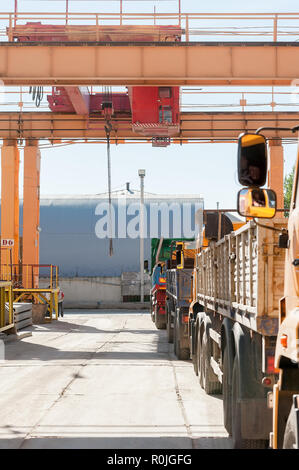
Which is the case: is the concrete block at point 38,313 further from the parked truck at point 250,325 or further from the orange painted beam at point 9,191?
the parked truck at point 250,325

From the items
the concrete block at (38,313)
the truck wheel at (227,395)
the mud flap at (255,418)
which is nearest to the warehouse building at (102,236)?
the concrete block at (38,313)

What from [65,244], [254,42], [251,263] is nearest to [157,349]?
[254,42]

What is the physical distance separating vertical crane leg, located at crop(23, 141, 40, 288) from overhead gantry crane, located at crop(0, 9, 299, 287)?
10cm

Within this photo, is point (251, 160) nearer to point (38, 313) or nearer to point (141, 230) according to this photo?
point (38, 313)

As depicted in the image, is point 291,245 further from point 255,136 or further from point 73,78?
point 73,78

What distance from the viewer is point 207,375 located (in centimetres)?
912

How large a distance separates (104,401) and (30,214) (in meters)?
18.4

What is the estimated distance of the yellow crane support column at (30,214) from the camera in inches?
1028

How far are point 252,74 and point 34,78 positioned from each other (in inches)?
236

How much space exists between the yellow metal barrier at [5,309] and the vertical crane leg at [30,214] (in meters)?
8.26

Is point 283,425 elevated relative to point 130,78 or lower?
lower

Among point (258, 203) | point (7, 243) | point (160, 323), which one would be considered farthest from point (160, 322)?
point (258, 203)
